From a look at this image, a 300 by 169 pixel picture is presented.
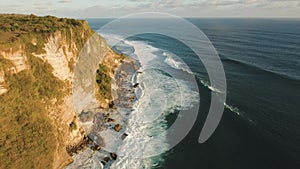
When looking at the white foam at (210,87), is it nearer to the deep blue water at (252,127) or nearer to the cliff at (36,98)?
the deep blue water at (252,127)

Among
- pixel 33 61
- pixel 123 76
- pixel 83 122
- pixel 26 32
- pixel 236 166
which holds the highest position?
pixel 26 32

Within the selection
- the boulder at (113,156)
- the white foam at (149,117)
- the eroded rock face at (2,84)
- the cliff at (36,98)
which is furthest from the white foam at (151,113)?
the eroded rock face at (2,84)

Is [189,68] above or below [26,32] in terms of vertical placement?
below

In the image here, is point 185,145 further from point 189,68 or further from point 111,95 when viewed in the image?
point 189,68

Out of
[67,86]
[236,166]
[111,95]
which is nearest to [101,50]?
[111,95]

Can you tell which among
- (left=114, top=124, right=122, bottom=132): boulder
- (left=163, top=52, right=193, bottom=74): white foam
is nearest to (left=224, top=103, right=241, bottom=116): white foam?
(left=163, top=52, right=193, bottom=74): white foam

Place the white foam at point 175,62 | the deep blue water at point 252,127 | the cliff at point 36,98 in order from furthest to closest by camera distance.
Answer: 1. the white foam at point 175,62
2. the deep blue water at point 252,127
3. the cliff at point 36,98

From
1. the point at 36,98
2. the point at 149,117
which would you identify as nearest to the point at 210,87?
the point at 149,117

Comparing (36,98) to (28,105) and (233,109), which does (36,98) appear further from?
(233,109)
